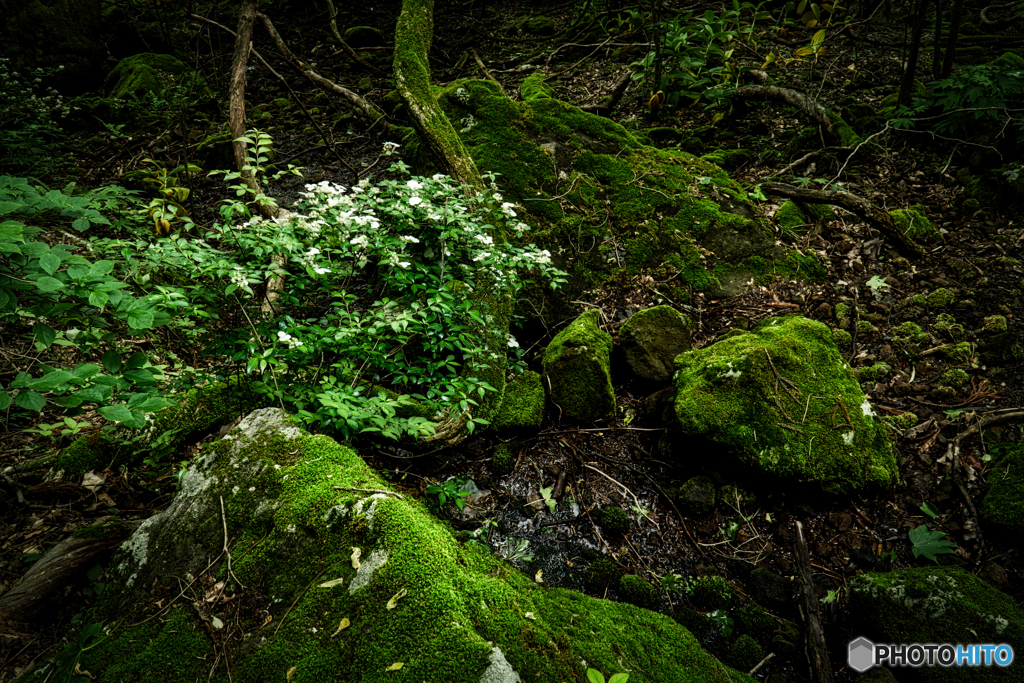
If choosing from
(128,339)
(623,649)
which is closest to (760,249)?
(623,649)

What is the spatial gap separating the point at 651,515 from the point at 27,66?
13188 mm

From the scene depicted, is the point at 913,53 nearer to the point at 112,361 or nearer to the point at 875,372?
the point at 875,372

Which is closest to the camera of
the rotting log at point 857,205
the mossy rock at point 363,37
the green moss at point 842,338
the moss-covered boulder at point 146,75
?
the green moss at point 842,338

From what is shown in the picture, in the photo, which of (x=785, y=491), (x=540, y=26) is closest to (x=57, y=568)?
(x=785, y=491)

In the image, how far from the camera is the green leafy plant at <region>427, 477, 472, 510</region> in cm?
319

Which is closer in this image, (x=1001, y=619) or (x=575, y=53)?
(x=1001, y=619)

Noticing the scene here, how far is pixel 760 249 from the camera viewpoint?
537 cm

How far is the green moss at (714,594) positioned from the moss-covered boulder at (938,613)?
65 cm

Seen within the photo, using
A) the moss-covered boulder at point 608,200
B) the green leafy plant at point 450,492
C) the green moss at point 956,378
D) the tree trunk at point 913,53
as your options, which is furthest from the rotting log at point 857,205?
the green leafy plant at point 450,492

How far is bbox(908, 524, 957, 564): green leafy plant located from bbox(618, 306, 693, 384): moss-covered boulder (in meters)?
1.92

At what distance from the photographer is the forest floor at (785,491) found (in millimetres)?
2955

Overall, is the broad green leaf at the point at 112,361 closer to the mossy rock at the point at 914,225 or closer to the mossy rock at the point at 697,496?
the mossy rock at the point at 697,496

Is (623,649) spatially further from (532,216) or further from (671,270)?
(532,216)

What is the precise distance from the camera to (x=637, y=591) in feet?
9.83
